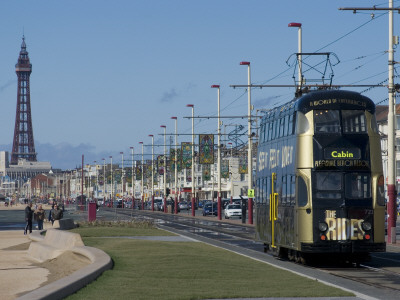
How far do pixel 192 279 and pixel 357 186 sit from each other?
7452mm

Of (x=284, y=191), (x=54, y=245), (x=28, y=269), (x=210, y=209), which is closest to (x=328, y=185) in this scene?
(x=284, y=191)

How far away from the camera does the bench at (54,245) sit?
32.3 m

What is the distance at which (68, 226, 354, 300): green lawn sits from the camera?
17.7 meters

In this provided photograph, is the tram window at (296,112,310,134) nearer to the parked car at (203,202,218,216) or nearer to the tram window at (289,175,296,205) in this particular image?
the tram window at (289,175,296,205)

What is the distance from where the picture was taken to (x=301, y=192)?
26250mm

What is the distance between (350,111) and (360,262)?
4691 mm

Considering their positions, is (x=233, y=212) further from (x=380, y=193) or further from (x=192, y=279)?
(x=192, y=279)

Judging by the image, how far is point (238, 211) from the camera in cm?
8462

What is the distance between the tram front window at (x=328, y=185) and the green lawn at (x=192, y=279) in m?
2.56

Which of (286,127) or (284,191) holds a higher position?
(286,127)

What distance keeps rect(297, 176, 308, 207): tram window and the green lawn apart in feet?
6.63

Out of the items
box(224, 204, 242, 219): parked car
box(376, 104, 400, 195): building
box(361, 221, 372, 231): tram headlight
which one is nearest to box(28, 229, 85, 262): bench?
box(361, 221, 372, 231): tram headlight

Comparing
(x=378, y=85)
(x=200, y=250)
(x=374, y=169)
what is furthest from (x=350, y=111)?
(x=378, y=85)

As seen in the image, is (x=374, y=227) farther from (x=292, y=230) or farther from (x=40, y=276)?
(x=40, y=276)
